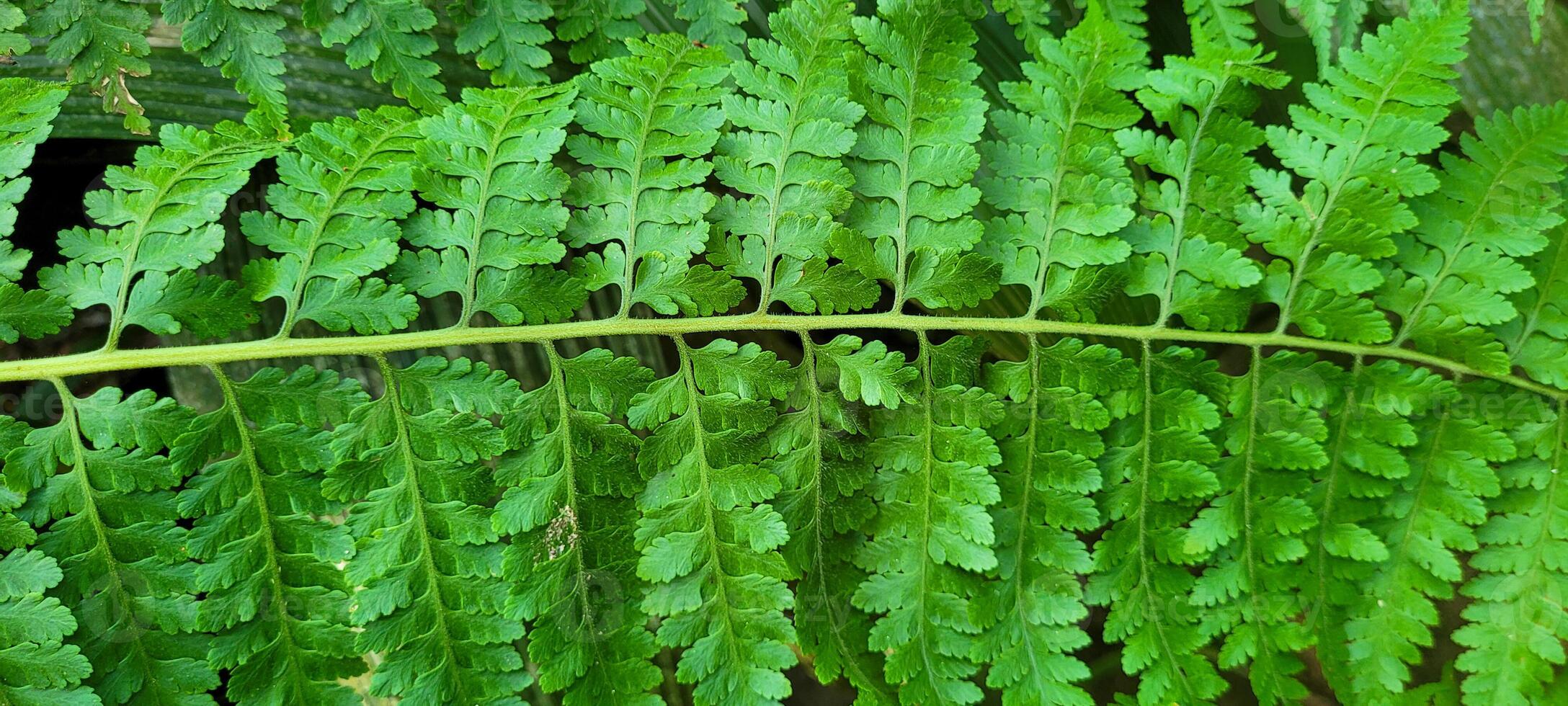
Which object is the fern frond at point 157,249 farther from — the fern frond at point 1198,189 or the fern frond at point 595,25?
the fern frond at point 1198,189

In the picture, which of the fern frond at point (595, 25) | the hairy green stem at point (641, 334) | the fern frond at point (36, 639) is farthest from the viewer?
the fern frond at point (595, 25)

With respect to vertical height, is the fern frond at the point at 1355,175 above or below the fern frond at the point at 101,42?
below

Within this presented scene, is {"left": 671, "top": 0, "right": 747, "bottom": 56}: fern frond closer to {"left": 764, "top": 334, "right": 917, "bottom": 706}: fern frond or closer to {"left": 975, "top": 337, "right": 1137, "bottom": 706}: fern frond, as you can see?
{"left": 764, "top": 334, "right": 917, "bottom": 706}: fern frond

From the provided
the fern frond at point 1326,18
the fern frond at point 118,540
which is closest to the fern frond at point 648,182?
the fern frond at point 118,540

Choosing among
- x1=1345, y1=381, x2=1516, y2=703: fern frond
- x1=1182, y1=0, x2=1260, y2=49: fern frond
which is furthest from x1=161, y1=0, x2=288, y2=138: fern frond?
x1=1345, y1=381, x2=1516, y2=703: fern frond

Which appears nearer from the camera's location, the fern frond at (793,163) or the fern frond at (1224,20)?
the fern frond at (793,163)

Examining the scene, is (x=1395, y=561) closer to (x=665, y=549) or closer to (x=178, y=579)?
(x=665, y=549)

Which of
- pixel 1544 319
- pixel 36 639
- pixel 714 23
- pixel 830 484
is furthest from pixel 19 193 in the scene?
pixel 1544 319

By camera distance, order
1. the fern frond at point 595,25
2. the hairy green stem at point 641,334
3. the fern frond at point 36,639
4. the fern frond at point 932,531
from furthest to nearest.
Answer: the fern frond at point 595,25
the fern frond at point 932,531
the hairy green stem at point 641,334
the fern frond at point 36,639

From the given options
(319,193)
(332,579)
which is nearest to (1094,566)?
(332,579)
